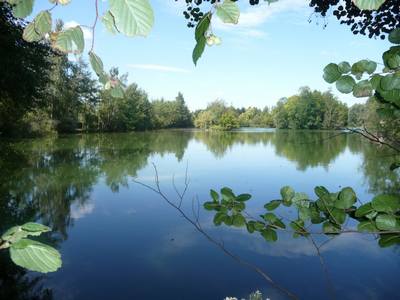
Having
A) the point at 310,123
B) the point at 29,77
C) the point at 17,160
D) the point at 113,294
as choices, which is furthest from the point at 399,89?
the point at 310,123

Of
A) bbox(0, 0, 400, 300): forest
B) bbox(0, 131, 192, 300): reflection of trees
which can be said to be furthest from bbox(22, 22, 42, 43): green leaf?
bbox(0, 131, 192, 300): reflection of trees

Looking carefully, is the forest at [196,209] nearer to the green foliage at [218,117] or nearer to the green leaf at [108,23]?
the green leaf at [108,23]

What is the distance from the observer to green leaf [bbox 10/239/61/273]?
52 centimetres

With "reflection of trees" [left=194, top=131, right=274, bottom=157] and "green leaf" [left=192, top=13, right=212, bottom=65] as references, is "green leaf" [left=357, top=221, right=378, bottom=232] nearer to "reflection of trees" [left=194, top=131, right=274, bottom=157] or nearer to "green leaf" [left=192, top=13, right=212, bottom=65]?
"green leaf" [left=192, top=13, right=212, bottom=65]

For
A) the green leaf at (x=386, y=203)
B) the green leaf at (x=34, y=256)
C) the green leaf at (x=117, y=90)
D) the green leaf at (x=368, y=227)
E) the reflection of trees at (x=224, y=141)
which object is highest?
the green leaf at (x=117, y=90)

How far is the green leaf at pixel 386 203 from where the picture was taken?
41.1 inches

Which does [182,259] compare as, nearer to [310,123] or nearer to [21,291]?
[21,291]

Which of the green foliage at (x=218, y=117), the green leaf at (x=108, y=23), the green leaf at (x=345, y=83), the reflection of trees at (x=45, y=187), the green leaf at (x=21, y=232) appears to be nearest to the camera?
the green leaf at (x=21, y=232)

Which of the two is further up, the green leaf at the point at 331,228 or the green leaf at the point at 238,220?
the green leaf at the point at 331,228

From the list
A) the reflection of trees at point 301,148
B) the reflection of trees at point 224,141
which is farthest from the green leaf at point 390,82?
the reflection of trees at point 224,141

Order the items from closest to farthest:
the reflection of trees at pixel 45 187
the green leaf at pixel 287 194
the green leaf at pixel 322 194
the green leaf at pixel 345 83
→ the green leaf at pixel 345 83 → the green leaf at pixel 322 194 → the green leaf at pixel 287 194 → the reflection of trees at pixel 45 187

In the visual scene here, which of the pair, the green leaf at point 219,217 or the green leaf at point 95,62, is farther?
the green leaf at point 219,217

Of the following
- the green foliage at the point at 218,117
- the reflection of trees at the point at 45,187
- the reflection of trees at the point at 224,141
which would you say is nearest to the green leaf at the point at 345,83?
the reflection of trees at the point at 45,187

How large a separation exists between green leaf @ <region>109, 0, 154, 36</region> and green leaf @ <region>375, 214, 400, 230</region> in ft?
3.21
